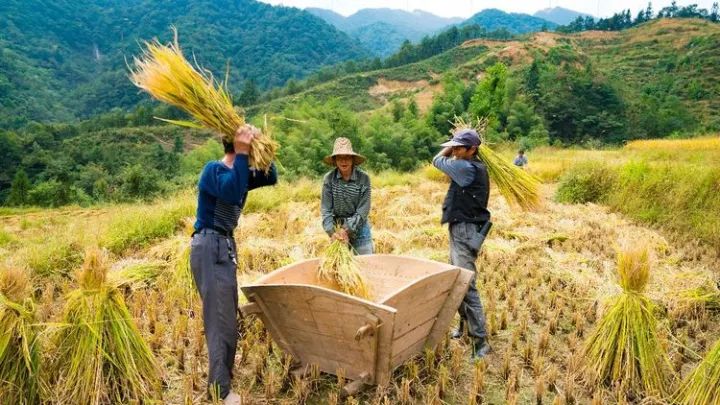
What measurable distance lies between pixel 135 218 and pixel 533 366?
18.4 ft

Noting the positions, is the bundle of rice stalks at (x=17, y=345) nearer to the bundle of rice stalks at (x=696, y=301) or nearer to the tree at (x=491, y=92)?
the bundle of rice stalks at (x=696, y=301)

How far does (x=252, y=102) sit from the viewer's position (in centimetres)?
6291

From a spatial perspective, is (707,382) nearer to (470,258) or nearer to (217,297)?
(470,258)

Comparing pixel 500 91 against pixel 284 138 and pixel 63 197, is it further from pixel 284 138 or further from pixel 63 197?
pixel 63 197

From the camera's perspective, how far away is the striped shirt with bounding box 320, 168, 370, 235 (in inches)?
149

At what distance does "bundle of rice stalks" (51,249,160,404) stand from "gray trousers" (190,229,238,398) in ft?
1.53

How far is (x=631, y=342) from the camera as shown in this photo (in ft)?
9.87

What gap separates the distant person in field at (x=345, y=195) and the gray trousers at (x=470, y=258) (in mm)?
745

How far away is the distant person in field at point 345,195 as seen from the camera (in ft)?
12.3

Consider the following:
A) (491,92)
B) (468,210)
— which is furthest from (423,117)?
(468,210)

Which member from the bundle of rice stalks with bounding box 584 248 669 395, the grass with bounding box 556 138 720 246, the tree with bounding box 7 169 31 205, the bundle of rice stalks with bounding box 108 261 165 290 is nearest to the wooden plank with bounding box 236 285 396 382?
the bundle of rice stalks with bounding box 584 248 669 395

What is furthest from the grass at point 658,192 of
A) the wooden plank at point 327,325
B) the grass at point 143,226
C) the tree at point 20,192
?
the tree at point 20,192

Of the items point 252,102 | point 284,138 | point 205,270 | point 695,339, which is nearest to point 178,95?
point 205,270

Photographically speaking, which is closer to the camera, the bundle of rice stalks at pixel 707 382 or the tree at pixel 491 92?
the bundle of rice stalks at pixel 707 382
